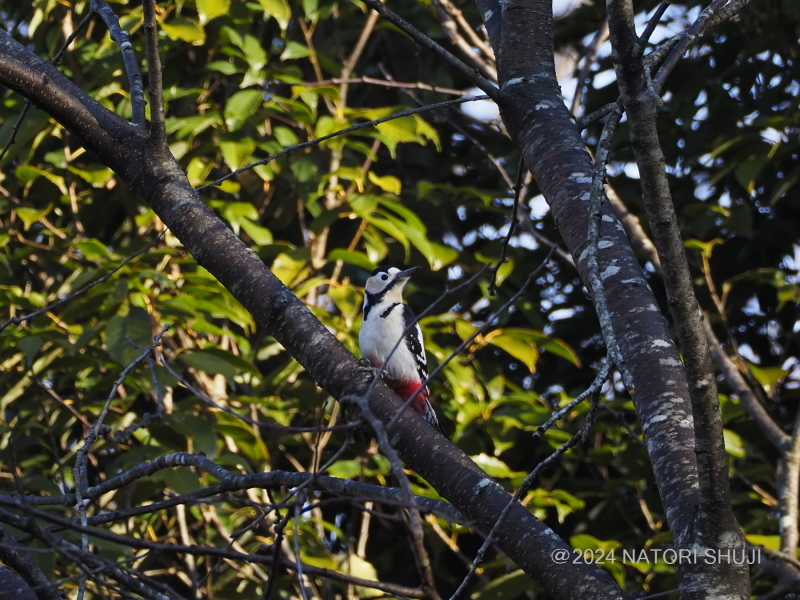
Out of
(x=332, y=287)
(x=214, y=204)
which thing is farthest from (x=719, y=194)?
(x=214, y=204)

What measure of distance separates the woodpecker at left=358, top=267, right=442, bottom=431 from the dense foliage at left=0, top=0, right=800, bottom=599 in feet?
0.68

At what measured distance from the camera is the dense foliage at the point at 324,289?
3586mm

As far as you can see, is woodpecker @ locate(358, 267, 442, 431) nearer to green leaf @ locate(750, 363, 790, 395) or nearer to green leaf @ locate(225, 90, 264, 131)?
green leaf @ locate(225, 90, 264, 131)

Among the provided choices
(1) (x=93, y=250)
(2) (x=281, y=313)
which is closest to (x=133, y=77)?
(2) (x=281, y=313)

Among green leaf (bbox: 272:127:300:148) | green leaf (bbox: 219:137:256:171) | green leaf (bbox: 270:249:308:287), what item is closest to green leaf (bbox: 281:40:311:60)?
green leaf (bbox: 272:127:300:148)

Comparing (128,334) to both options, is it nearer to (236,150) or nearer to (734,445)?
(236,150)

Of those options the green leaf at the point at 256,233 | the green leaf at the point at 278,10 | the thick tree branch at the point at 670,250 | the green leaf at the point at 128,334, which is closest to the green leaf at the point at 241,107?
the green leaf at the point at 278,10

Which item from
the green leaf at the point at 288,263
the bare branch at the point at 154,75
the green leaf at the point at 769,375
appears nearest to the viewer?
the bare branch at the point at 154,75

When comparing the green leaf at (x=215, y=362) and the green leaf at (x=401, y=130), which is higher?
the green leaf at (x=401, y=130)

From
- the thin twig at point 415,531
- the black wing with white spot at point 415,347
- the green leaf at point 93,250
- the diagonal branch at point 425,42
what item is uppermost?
the black wing with white spot at point 415,347

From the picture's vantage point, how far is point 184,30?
3.83 meters

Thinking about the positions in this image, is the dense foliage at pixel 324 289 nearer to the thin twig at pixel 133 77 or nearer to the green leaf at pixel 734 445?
the green leaf at pixel 734 445

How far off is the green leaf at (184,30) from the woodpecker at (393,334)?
1.41 meters

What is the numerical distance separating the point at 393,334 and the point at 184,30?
178 centimetres
